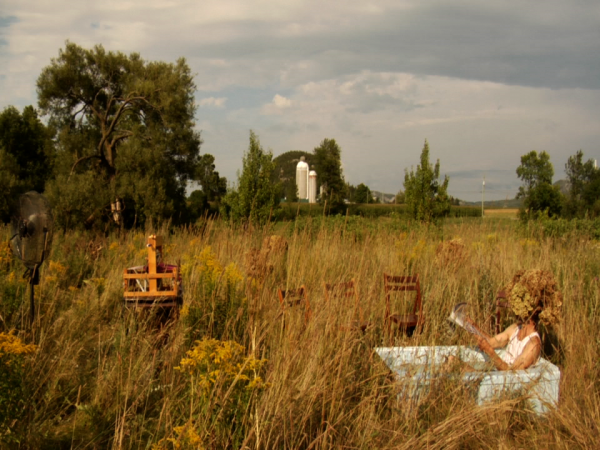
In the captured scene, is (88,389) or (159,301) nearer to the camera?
(88,389)

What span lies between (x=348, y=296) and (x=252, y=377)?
1.24 metres

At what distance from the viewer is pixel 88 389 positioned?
2975 mm

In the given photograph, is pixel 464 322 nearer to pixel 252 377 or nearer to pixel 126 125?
pixel 252 377

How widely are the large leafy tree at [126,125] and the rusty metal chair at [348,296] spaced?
11.0 meters

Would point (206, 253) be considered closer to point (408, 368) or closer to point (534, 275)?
point (408, 368)

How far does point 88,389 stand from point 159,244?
1.72 meters

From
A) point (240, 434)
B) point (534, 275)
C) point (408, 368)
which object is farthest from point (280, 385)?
point (534, 275)

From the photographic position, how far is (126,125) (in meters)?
15.5

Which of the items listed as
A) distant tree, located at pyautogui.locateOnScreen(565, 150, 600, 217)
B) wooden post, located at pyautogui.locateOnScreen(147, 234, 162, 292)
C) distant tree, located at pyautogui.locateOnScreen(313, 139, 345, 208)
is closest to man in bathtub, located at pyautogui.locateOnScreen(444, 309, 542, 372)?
wooden post, located at pyautogui.locateOnScreen(147, 234, 162, 292)

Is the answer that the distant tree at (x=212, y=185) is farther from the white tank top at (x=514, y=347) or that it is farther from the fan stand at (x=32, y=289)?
the white tank top at (x=514, y=347)

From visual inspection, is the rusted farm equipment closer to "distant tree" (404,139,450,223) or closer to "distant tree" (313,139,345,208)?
"distant tree" (404,139,450,223)

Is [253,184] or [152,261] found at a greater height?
[253,184]

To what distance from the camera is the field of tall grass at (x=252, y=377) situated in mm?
2104

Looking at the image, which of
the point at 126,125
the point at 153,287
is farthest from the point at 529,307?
the point at 126,125
